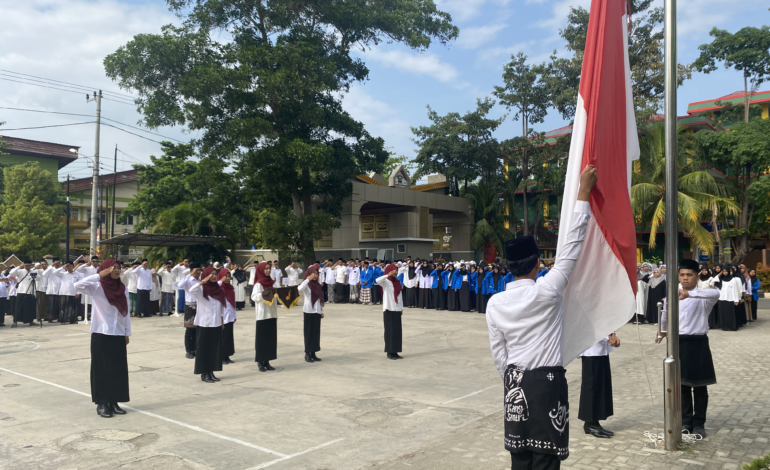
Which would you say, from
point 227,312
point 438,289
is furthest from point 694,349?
A: point 438,289

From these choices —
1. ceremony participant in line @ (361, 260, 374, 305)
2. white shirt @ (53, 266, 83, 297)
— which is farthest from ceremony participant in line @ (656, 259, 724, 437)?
ceremony participant in line @ (361, 260, 374, 305)

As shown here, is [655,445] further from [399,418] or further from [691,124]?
[691,124]

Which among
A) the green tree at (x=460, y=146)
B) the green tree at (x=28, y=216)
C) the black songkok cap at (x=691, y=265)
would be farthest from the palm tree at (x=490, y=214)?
the green tree at (x=28, y=216)

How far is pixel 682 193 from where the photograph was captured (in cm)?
2194

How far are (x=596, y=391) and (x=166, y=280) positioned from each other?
50.8 feet

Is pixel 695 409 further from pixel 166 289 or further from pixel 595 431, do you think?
pixel 166 289

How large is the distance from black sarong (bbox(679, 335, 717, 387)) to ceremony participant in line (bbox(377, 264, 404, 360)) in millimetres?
5274

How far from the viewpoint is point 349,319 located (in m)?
16.7

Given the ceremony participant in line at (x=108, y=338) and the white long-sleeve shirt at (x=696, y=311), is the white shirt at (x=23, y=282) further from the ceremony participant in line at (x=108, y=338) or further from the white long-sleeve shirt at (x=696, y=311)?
the white long-sleeve shirt at (x=696, y=311)

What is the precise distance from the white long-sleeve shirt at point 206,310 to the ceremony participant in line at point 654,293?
12.5m

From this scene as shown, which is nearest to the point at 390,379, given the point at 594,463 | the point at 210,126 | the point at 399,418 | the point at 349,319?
the point at 399,418

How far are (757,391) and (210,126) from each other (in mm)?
21410

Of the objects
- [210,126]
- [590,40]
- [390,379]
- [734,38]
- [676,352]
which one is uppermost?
[734,38]

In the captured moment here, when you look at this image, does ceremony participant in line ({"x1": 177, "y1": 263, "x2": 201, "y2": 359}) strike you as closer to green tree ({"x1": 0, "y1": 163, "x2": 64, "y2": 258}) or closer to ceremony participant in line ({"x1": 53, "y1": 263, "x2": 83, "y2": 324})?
ceremony participant in line ({"x1": 53, "y1": 263, "x2": 83, "y2": 324})
